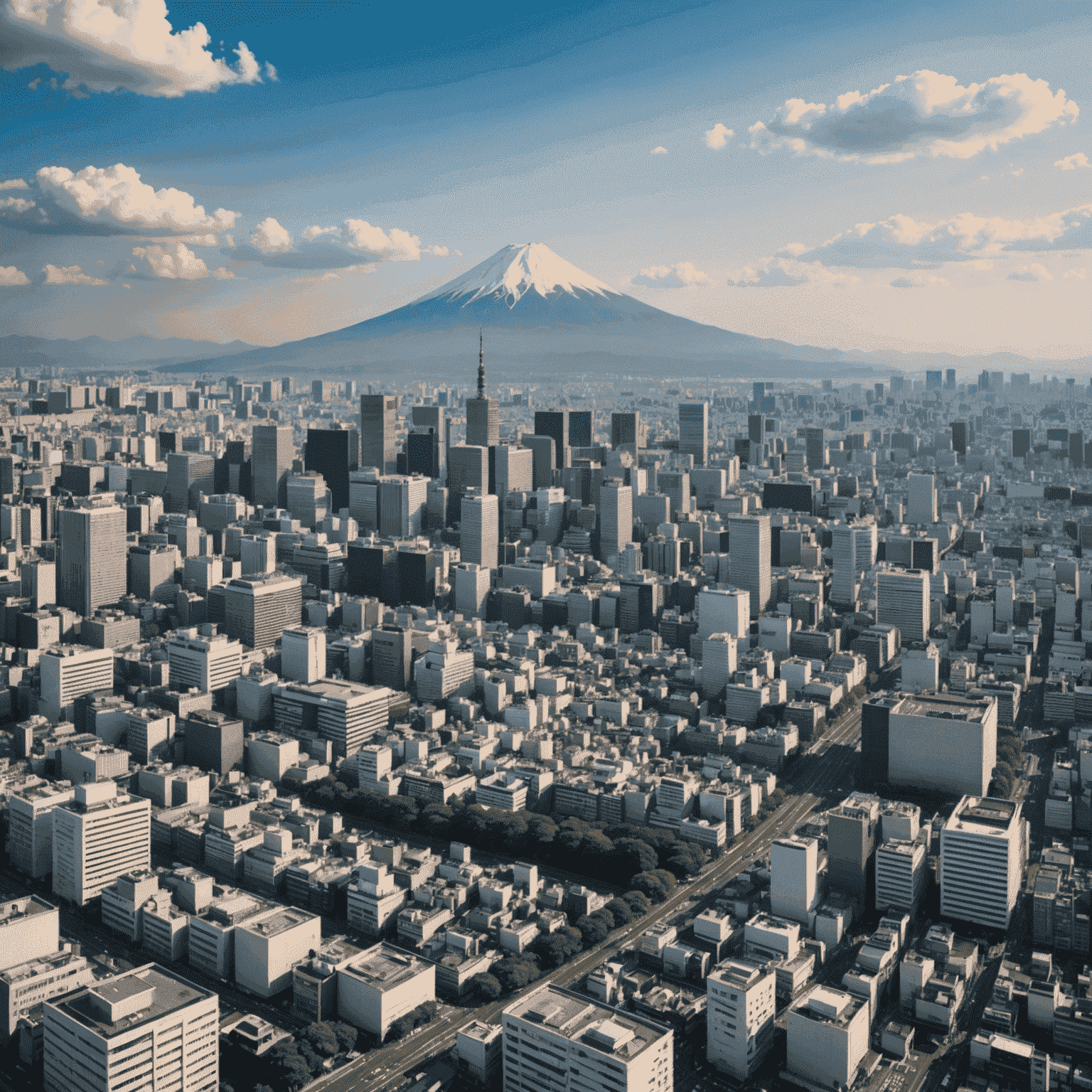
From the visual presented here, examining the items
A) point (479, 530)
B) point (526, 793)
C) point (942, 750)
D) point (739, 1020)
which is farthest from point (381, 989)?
point (479, 530)

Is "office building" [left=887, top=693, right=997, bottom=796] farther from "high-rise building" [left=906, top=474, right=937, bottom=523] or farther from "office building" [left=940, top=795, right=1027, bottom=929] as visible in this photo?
"high-rise building" [left=906, top=474, right=937, bottom=523]

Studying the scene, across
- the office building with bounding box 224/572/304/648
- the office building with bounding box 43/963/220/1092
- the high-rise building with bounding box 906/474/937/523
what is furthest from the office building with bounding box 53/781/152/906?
the high-rise building with bounding box 906/474/937/523

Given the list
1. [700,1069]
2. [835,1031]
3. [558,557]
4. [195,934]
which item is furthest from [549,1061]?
[558,557]

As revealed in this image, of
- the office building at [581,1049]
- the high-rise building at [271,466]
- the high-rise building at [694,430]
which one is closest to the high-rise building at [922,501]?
the high-rise building at [694,430]

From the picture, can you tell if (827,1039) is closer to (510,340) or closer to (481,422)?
(481,422)

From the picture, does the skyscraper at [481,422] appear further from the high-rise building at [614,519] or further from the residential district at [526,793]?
the high-rise building at [614,519]
